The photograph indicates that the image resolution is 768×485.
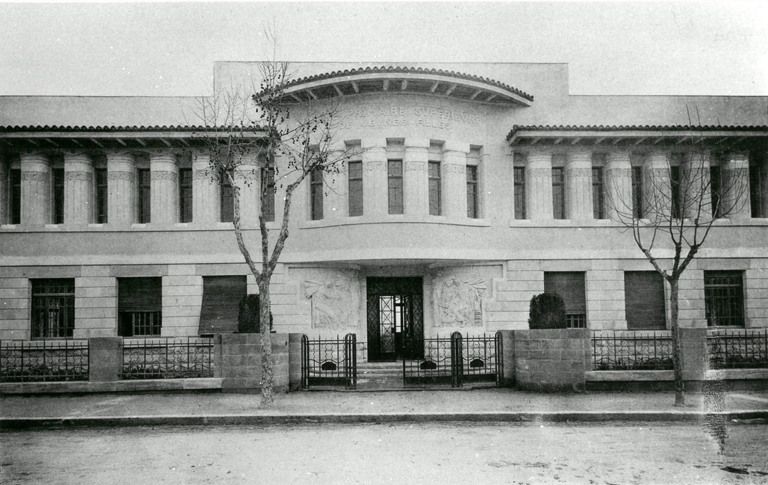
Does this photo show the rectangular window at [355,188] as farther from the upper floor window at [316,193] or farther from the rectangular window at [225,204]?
the rectangular window at [225,204]

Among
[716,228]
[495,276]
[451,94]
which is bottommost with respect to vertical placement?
[495,276]

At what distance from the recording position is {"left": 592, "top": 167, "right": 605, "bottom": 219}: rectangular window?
65.5ft

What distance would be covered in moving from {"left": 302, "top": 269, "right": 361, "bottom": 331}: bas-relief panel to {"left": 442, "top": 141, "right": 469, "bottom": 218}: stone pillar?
3.99m

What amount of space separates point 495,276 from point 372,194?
486cm

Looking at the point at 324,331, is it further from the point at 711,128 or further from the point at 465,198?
the point at 711,128

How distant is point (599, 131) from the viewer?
18719mm

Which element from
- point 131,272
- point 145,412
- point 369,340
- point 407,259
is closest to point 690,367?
point 407,259

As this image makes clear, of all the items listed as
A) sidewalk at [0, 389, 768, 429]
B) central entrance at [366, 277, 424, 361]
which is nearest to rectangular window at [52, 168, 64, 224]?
sidewalk at [0, 389, 768, 429]

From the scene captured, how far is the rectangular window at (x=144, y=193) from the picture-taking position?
65.0ft

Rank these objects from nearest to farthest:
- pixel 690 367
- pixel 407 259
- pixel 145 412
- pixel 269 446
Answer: pixel 269 446, pixel 145 412, pixel 690 367, pixel 407 259

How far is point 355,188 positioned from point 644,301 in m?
10.2

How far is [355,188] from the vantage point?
1888 cm

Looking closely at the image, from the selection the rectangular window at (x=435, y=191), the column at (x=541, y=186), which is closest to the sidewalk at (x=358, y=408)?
the rectangular window at (x=435, y=191)

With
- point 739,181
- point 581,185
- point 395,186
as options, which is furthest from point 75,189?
point 739,181
